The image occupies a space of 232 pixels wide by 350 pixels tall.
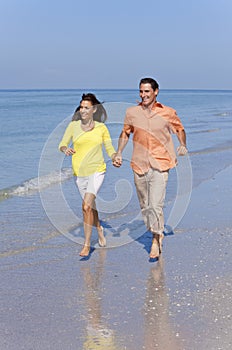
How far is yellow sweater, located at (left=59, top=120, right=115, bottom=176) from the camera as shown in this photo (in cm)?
681

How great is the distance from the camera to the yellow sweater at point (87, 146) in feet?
22.4

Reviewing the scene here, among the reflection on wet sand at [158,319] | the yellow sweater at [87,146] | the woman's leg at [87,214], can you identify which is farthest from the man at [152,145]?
the reflection on wet sand at [158,319]

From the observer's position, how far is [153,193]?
6824mm

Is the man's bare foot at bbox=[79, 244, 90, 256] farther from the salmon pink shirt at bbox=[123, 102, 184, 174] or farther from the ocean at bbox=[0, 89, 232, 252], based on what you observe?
the salmon pink shirt at bbox=[123, 102, 184, 174]

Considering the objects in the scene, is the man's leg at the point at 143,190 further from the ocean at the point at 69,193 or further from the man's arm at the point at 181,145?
the ocean at the point at 69,193

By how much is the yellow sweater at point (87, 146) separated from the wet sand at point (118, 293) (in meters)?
1.04

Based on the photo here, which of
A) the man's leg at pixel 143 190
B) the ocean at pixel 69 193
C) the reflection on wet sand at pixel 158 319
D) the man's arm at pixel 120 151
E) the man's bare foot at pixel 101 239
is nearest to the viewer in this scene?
the reflection on wet sand at pixel 158 319

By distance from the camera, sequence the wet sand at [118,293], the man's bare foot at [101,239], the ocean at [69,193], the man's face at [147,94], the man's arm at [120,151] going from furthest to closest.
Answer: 1. the ocean at [69,193]
2. the man's bare foot at [101,239]
3. the man's arm at [120,151]
4. the man's face at [147,94]
5. the wet sand at [118,293]

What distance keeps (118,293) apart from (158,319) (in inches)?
30.6

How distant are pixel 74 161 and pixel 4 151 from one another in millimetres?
13603

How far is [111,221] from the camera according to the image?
29.6 ft

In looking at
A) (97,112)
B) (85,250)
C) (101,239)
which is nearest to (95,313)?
(85,250)
